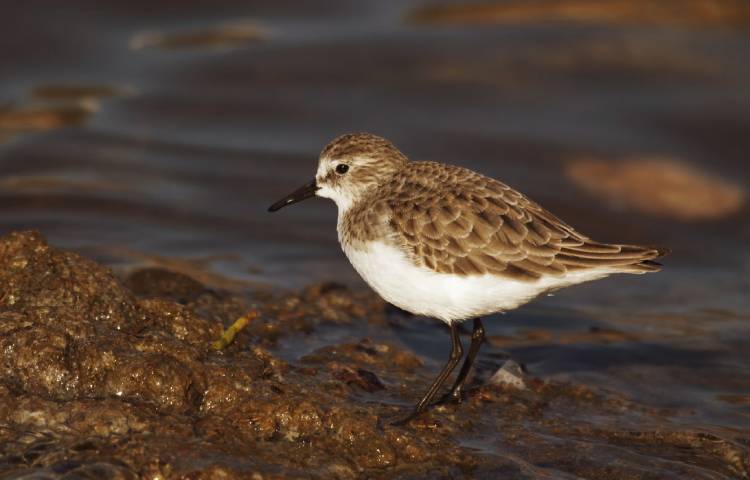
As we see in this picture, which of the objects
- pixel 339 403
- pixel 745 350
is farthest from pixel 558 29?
pixel 339 403

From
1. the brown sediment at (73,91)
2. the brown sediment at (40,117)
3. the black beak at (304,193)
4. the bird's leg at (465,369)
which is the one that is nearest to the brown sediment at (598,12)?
the brown sediment at (73,91)

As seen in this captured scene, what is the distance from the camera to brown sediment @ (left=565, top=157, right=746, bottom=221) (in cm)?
1136

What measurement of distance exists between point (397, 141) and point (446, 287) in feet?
19.0

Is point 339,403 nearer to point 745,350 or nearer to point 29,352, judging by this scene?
point 29,352

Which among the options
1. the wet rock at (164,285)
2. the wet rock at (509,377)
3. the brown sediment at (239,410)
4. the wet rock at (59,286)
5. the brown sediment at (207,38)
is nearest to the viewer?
the brown sediment at (239,410)

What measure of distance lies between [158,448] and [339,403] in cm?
121

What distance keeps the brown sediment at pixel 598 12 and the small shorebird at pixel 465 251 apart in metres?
7.75

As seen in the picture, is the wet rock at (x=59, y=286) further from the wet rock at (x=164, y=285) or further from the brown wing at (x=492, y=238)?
the brown wing at (x=492, y=238)

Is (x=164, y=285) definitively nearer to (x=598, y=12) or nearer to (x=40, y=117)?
(x=40, y=117)

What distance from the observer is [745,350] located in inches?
333

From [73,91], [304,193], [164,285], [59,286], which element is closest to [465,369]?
[304,193]

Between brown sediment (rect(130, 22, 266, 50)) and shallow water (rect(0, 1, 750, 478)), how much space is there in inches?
1.2

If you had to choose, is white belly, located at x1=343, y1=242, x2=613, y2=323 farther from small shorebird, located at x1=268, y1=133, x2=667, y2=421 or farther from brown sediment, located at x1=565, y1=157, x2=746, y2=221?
brown sediment, located at x1=565, y1=157, x2=746, y2=221

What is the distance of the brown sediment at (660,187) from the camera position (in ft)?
37.3
